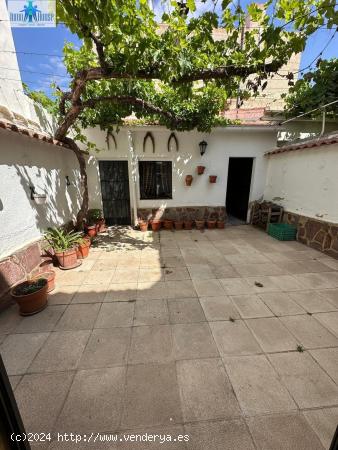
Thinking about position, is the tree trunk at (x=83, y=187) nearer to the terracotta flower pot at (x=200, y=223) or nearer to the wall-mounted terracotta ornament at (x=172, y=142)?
the wall-mounted terracotta ornament at (x=172, y=142)

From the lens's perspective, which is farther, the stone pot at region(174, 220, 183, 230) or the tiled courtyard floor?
the stone pot at region(174, 220, 183, 230)

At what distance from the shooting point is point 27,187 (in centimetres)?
299

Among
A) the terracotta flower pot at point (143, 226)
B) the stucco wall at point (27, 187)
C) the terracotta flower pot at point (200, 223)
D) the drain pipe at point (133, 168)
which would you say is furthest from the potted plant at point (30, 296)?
the terracotta flower pot at point (200, 223)

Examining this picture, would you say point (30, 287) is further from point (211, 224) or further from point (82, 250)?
point (211, 224)

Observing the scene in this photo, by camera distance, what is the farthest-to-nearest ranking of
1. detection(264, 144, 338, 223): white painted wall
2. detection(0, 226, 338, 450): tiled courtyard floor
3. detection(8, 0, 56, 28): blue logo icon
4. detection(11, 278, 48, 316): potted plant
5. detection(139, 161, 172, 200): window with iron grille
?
detection(139, 161, 172, 200): window with iron grille, detection(264, 144, 338, 223): white painted wall, detection(8, 0, 56, 28): blue logo icon, detection(11, 278, 48, 316): potted plant, detection(0, 226, 338, 450): tiled courtyard floor

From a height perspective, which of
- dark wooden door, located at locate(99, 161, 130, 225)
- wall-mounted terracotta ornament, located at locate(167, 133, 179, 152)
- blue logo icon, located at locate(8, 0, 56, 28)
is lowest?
dark wooden door, located at locate(99, 161, 130, 225)

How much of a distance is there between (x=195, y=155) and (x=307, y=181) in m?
2.89

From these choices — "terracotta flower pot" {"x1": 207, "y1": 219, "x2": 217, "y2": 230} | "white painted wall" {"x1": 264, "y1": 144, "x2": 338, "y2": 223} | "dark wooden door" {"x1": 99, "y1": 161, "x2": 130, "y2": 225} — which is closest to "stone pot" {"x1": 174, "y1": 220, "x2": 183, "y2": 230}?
"terracotta flower pot" {"x1": 207, "y1": 219, "x2": 217, "y2": 230}

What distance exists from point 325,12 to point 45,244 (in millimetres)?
4512

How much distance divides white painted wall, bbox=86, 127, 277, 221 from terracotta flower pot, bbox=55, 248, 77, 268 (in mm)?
2564

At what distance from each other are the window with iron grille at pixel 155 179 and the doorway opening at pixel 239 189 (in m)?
2.52

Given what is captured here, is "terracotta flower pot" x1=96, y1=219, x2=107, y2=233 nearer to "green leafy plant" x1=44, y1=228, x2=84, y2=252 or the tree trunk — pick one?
the tree trunk

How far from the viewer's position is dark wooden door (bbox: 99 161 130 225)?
18.3ft

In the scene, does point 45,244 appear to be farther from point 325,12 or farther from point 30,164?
point 325,12
